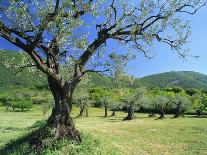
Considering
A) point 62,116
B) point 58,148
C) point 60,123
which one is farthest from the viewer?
point 62,116

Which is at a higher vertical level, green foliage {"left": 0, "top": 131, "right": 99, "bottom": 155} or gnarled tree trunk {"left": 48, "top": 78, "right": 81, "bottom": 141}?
gnarled tree trunk {"left": 48, "top": 78, "right": 81, "bottom": 141}

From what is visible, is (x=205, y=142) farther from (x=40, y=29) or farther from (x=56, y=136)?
(x=40, y=29)

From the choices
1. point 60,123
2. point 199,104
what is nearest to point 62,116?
point 60,123

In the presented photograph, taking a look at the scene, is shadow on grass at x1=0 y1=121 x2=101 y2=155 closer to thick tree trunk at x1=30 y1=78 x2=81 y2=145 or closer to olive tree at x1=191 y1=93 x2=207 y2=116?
thick tree trunk at x1=30 y1=78 x2=81 y2=145

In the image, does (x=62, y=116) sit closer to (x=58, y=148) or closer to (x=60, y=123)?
(x=60, y=123)

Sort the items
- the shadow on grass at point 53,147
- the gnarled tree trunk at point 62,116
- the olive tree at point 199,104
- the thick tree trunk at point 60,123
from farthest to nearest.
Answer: the olive tree at point 199,104
the gnarled tree trunk at point 62,116
the thick tree trunk at point 60,123
the shadow on grass at point 53,147

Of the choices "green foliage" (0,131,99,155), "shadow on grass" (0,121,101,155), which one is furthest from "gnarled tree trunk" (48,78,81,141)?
"green foliage" (0,131,99,155)

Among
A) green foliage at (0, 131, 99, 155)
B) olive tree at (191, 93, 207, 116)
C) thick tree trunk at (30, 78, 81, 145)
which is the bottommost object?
green foliage at (0, 131, 99, 155)

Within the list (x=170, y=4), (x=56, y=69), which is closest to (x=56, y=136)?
(x=56, y=69)

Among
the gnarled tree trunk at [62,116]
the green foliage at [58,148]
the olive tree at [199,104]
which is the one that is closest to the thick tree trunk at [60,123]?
the gnarled tree trunk at [62,116]

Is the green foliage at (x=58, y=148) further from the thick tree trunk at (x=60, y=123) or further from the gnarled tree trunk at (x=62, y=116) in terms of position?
the gnarled tree trunk at (x=62, y=116)

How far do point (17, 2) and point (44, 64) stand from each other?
5261 mm

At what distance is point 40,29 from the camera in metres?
25.0

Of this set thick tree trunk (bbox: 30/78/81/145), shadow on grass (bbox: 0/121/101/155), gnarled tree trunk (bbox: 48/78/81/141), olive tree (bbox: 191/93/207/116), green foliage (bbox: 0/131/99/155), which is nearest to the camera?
green foliage (bbox: 0/131/99/155)
